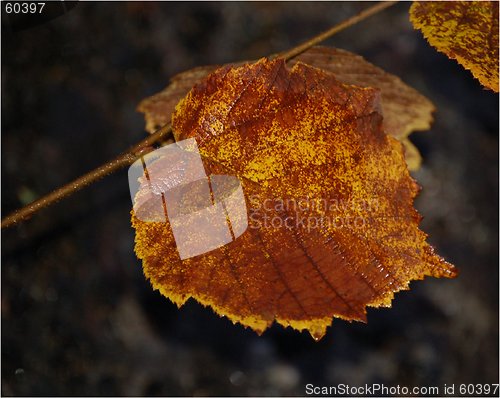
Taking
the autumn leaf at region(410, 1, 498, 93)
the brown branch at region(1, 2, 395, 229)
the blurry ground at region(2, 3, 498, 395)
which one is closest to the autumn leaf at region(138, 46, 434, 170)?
the autumn leaf at region(410, 1, 498, 93)

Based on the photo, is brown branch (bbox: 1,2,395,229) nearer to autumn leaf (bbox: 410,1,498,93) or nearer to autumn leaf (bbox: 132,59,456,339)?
autumn leaf (bbox: 132,59,456,339)

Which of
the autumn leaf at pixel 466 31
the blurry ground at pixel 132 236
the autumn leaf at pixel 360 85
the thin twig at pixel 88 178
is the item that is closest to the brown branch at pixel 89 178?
the thin twig at pixel 88 178

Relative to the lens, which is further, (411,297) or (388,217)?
(411,297)

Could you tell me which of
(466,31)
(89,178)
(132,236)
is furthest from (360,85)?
(132,236)

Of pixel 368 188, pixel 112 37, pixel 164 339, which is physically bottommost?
pixel 164 339

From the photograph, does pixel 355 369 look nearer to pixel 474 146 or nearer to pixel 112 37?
pixel 474 146

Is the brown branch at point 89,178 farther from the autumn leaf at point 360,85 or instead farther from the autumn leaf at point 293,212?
the autumn leaf at point 360,85

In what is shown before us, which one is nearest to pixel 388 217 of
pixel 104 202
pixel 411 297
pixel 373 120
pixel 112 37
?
pixel 373 120

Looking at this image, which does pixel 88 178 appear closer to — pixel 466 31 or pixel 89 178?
pixel 89 178
